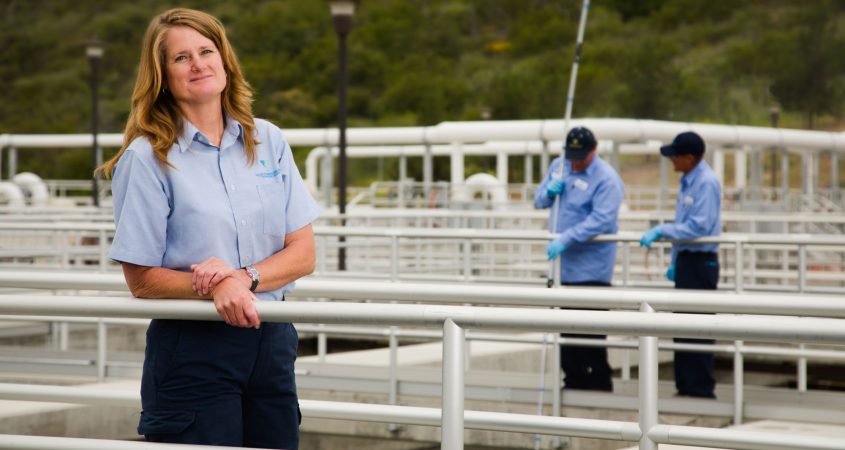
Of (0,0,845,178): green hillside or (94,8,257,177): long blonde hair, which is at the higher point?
(0,0,845,178): green hillside

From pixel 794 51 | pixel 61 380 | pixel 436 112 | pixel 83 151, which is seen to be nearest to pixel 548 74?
pixel 436 112

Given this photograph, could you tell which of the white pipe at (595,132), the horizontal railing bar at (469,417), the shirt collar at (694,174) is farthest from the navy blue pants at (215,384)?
the white pipe at (595,132)

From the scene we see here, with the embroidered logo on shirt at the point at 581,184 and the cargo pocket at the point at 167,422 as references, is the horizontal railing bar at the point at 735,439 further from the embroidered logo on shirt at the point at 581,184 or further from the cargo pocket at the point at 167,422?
the embroidered logo on shirt at the point at 581,184

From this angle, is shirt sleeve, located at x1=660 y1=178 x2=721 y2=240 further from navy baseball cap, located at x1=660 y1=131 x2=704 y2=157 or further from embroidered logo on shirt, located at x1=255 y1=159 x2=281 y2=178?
embroidered logo on shirt, located at x1=255 y1=159 x2=281 y2=178

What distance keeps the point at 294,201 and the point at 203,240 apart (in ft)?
0.91

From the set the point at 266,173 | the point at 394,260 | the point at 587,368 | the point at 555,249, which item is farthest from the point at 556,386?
the point at 266,173

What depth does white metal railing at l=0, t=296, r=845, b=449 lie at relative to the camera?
263cm

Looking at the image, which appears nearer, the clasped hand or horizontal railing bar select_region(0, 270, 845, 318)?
the clasped hand

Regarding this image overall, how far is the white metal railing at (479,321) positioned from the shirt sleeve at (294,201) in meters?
0.27

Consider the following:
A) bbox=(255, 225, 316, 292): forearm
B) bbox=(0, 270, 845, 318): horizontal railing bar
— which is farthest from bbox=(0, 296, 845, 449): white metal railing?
bbox=(0, 270, 845, 318): horizontal railing bar

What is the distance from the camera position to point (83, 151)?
72750 mm

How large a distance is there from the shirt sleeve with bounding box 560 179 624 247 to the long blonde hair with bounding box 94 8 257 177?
4555mm

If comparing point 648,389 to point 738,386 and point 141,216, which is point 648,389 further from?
point 738,386

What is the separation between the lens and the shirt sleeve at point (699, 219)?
7383mm
